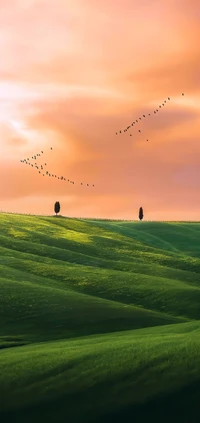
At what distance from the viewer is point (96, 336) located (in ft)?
104

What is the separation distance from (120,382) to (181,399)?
2535 mm

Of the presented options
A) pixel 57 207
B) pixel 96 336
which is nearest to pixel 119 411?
pixel 96 336

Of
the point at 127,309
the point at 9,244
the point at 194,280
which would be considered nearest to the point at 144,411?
the point at 127,309

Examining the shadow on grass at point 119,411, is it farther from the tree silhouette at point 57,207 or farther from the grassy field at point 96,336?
the tree silhouette at point 57,207

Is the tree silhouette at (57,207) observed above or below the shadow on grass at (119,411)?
above

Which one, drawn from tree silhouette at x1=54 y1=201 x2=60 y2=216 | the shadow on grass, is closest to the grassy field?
the shadow on grass

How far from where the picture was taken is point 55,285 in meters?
46.4

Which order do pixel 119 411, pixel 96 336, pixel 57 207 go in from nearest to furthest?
pixel 119 411
pixel 96 336
pixel 57 207

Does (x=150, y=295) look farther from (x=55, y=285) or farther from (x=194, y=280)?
(x=194, y=280)

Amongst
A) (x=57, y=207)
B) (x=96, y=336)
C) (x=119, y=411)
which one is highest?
(x=57, y=207)

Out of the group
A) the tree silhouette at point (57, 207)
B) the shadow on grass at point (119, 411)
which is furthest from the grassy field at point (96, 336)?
the tree silhouette at point (57, 207)

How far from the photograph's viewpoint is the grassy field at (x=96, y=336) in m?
21.8

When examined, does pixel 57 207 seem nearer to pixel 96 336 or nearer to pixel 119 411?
pixel 96 336

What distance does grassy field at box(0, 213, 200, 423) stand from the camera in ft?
71.4
